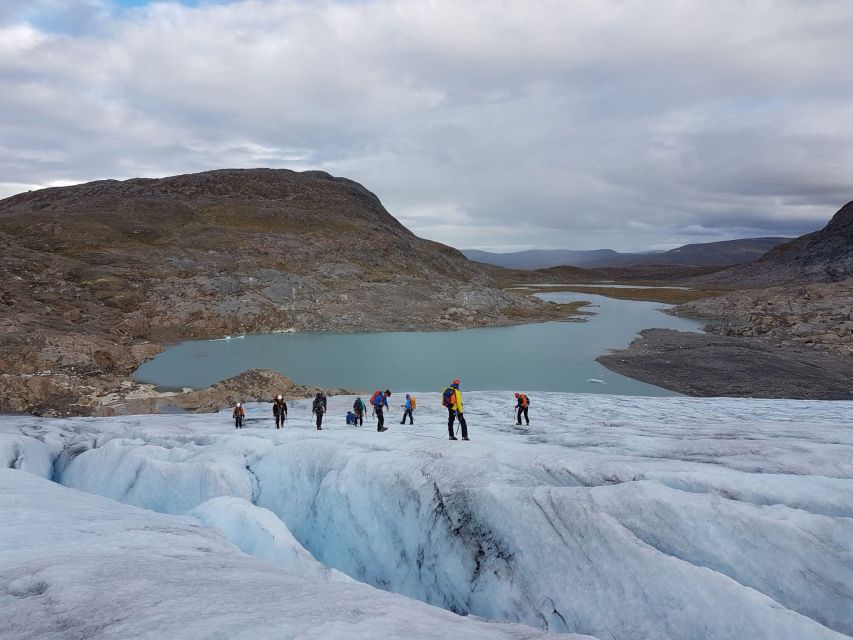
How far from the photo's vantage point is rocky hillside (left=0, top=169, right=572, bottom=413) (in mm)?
39213

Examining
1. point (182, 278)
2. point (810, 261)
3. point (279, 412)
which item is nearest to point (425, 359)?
point (279, 412)

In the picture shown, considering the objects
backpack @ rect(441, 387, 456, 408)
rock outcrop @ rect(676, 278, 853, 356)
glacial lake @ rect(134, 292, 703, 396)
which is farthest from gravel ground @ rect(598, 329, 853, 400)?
backpack @ rect(441, 387, 456, 408)

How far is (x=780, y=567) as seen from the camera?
761 cm

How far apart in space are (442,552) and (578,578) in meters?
2.68

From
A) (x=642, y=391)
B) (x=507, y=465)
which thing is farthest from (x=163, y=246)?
(x=507, y=465)

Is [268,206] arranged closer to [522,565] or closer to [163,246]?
[163,246]

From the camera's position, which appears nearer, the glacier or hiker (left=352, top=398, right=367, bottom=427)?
the glacier

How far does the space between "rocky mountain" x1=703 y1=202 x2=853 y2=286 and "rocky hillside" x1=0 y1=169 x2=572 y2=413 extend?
89733 millimetres

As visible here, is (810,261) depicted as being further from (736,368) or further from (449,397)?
(449,397)

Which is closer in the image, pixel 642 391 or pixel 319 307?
pixel 642 391

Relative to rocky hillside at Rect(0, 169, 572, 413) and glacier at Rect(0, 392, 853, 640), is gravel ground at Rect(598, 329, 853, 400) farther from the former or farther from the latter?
rocky hillside at Rect(0, 169, 572, 413)

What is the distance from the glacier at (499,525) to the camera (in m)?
6.87

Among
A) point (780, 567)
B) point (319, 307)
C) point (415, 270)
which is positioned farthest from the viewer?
point (415, 270)

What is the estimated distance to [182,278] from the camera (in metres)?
66.4
